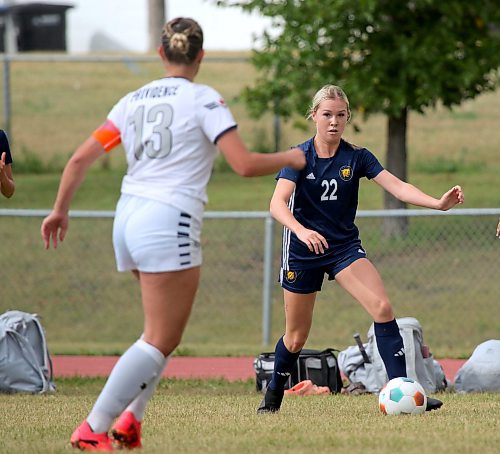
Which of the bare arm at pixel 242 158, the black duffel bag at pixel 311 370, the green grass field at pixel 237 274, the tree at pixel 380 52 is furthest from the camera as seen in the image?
the tree at pixel 380 52

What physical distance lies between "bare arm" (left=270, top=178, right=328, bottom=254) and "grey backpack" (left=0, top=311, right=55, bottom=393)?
10.6 ft

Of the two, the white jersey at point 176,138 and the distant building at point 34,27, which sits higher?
the white jersey at point 176,138

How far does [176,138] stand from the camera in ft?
18.3

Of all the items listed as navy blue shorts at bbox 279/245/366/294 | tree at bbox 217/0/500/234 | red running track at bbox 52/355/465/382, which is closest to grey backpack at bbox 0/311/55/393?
red running track at bbox 52/355/465/382

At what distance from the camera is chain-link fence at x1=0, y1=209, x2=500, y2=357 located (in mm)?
14148

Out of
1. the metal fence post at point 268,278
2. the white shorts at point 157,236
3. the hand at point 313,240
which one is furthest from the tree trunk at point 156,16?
the white shorts at point 157,236

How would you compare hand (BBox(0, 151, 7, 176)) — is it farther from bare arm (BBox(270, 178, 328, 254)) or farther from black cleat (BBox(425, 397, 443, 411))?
black cleat (BBox(425, 397, 443, 411))

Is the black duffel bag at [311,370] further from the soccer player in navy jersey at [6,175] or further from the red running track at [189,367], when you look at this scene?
the soccer player in navy jersey at [6,175]

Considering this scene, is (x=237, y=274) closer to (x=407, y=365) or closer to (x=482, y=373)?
(x=482, y=373)

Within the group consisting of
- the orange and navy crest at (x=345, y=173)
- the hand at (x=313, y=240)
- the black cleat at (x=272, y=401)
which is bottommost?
the black cleat at (x=272, y=401)

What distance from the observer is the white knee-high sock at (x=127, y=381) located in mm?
5594

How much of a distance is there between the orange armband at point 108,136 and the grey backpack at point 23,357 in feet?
14.2

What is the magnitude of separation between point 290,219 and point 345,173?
701 mm

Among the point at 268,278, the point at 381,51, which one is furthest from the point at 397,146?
the point at 268,278
